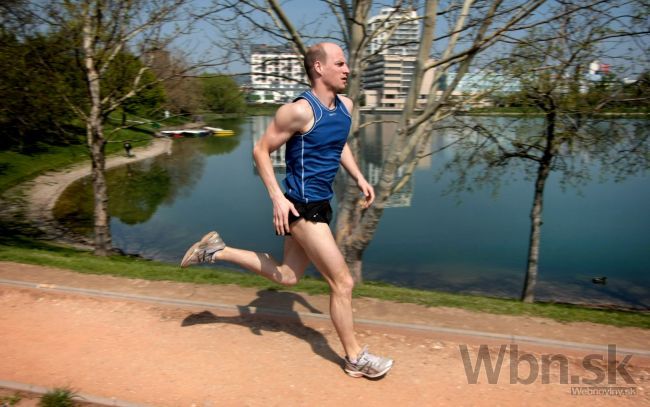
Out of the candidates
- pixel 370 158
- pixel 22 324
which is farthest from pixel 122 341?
pixel 370 158

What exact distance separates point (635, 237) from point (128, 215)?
2066 centimetres

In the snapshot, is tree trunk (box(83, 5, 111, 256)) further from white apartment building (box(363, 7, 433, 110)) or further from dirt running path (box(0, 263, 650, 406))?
dirt running path (box(0, 263, 650, 406))

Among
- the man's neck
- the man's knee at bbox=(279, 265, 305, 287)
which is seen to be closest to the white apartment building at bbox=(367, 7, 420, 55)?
the man's neck

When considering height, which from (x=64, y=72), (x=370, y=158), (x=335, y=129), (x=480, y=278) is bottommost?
(x=480, y=278)

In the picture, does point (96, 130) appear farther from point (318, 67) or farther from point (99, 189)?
point (318, 67)

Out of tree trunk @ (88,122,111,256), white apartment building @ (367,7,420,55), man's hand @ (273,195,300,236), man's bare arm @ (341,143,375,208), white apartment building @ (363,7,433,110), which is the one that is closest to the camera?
man's hand @ (273,195,300,236)

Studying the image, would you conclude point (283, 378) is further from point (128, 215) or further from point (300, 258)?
point (128, 215)

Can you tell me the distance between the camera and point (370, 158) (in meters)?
29.7

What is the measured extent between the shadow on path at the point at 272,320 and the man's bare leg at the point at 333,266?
0.58 meters

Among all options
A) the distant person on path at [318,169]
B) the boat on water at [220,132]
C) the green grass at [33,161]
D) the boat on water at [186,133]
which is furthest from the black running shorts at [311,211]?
the boat on water at [220,132]

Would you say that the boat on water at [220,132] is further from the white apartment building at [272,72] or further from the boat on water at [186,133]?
the white apartment building at [272,72]

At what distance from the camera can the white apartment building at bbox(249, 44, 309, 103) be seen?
8805 mm

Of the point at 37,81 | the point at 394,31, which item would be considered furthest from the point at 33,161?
the point at 394,31

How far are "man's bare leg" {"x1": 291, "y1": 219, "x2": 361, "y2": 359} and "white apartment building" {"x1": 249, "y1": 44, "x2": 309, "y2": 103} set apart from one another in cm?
534
